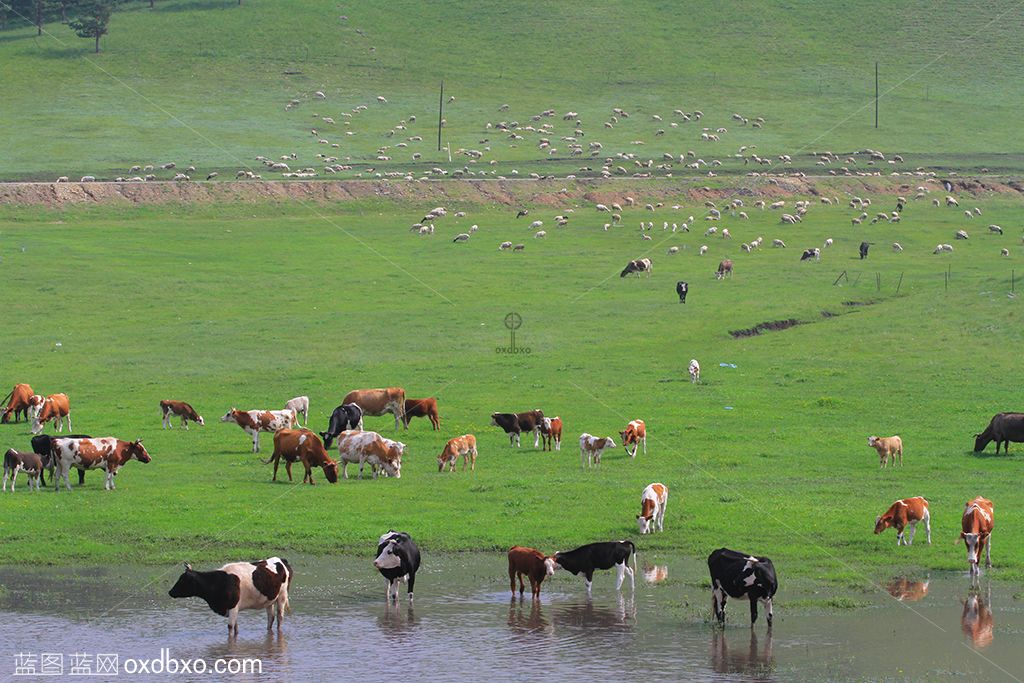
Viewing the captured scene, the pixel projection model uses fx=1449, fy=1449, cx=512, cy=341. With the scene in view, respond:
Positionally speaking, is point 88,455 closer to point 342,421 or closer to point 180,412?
point 342,421

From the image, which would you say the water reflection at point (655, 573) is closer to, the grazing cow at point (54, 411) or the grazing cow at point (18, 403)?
the grazing cow at point (54, 411)

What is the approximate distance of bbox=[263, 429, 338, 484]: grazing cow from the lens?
30188 mm

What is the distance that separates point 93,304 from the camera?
189 ft

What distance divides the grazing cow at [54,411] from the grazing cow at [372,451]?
364 inches

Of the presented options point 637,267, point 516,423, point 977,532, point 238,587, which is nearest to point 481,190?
point 637,267

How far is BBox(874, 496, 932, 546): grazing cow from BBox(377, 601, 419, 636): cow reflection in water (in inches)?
343

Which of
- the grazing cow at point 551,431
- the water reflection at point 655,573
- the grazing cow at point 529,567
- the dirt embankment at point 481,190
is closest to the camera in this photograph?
the grazing cow at point 529,567

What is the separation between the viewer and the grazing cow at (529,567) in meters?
21.9

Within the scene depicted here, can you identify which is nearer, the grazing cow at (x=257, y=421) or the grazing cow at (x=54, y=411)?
the grazing cow at (x=257, y=421)

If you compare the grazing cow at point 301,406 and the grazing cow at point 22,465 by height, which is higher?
the grazing cow at point 301,406

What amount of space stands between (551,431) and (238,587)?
622 inches

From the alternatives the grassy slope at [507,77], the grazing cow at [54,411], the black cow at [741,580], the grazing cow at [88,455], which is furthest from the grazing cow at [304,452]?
the grassy slope at [507,77]

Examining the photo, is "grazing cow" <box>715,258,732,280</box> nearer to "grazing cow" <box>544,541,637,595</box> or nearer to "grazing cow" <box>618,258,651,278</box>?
"grazing cow" <box>618,258,651,278</box>

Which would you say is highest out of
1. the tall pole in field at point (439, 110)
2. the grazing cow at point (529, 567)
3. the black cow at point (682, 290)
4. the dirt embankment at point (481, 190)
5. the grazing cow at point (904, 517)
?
the tall pole in field at point (439, 110)
